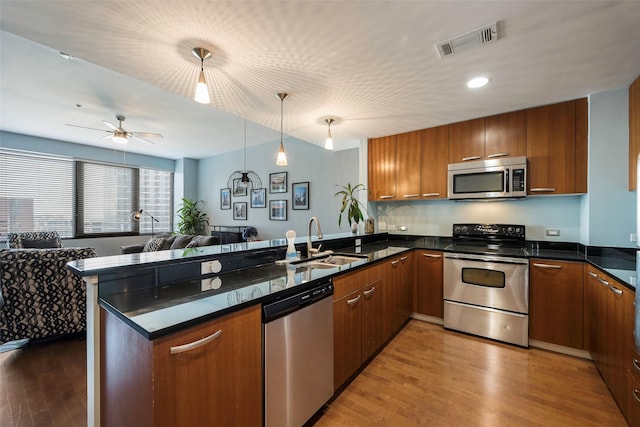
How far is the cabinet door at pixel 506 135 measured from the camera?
9.12 feet

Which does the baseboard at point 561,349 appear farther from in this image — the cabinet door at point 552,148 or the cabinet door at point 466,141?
the cabinet door at point 466,141

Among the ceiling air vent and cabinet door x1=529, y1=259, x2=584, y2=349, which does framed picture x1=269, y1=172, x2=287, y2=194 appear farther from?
cabinet door x1=529, y1=259, x2=584, y2=349

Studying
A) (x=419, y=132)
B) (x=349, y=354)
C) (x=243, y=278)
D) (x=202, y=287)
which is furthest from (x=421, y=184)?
(x=202, y=287)

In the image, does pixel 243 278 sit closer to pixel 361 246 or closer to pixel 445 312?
pixel 361 246

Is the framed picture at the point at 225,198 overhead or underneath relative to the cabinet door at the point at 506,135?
underneath

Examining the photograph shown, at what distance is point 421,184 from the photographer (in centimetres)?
340

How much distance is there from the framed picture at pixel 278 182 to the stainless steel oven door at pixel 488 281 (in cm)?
340

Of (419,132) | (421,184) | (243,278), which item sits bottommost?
(243,278)

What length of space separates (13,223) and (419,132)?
22.6ft

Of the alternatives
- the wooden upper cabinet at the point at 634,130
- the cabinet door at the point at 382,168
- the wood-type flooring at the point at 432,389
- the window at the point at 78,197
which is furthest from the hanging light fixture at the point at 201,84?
the window at the point at 78,197

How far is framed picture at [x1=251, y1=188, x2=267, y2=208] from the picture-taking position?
5671 mm

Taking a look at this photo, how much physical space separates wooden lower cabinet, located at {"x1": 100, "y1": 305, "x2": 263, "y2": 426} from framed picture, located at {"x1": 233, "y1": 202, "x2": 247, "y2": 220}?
4857 mm

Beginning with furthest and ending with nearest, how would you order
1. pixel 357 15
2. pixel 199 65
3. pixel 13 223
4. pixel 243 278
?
pixel 13 223
pixel 199 65
pixel 243 278
pixel 357 15

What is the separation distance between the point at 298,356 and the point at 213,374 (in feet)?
1.71
